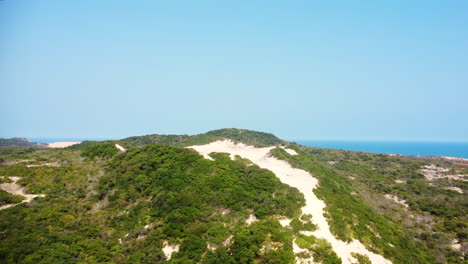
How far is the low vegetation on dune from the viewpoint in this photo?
1819 centimetres

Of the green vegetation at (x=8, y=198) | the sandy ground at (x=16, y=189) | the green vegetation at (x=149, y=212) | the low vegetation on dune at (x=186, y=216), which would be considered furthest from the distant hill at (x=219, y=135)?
the green vegetation at (x=8, y=198)

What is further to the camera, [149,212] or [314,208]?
[314,208]

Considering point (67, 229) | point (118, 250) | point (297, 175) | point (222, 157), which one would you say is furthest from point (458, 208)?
point (67, 229)

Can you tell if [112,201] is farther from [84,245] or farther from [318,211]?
[318,211]

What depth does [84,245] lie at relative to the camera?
1892 cm

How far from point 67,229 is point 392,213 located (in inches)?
1582

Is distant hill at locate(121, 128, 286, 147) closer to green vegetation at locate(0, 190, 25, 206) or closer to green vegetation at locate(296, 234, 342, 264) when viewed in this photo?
green vegetation at locate(0, 190, 25, 206)

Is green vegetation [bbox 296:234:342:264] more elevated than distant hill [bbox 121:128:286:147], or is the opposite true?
distant hill [bbox 121:128:286:147]

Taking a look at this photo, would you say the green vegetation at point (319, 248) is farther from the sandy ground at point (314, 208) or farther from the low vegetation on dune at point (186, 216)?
the sandy ground at point (314, 208)

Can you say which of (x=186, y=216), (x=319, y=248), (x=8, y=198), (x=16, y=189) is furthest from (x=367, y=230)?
(x=16, y=189)

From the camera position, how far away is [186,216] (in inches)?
860

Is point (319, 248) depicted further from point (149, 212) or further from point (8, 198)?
point (8, 198)

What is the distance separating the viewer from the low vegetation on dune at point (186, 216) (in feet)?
59.7

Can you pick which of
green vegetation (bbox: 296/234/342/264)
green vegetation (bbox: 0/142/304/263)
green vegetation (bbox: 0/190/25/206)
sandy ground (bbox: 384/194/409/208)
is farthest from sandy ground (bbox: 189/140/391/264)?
green vegetation (bbox: 0/190/25/206)
